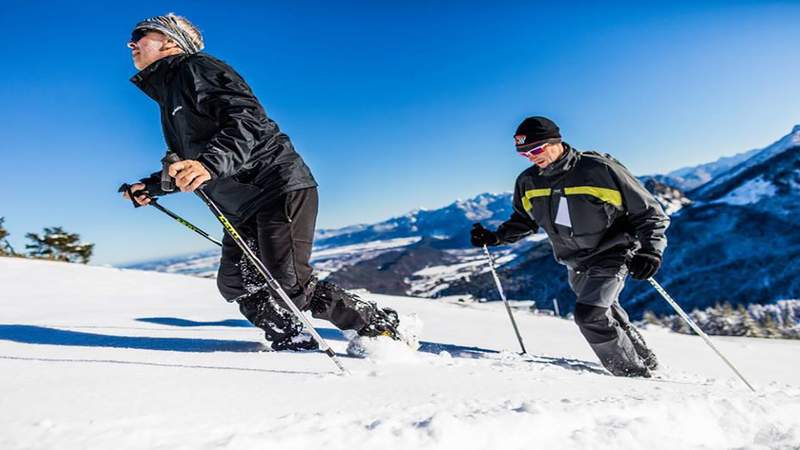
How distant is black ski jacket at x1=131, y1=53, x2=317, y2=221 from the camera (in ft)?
8.80

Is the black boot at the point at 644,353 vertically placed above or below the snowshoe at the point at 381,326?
below

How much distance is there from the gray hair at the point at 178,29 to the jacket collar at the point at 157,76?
0.59ft

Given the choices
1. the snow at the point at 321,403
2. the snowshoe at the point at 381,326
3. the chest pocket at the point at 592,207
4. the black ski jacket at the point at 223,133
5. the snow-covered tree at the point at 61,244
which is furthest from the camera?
the snow-covered tree at the point at 61,244

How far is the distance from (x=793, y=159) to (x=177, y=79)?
14498 cm

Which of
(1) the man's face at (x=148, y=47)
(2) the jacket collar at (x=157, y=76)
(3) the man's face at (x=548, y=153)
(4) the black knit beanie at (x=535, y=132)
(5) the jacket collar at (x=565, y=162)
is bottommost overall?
(5) the jacket collar at (x=565, y=162)

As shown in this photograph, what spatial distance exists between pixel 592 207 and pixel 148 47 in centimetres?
363

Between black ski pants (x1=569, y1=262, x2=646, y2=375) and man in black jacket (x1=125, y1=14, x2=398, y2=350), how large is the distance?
174cm

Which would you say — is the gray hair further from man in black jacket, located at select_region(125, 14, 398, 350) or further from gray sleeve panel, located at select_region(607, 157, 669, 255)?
gray sleeve panel, located at select_region(607, 157, 669, 255)

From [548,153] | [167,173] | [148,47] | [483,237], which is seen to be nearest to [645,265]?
[548,153]

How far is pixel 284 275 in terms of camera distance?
10.4 feet

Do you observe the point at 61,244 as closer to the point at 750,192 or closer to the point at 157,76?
the point at 157,76

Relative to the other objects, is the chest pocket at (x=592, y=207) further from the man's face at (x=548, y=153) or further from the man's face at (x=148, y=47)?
A: the man's face at (x=148, y=47)

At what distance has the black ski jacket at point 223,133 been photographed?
8.80 feet

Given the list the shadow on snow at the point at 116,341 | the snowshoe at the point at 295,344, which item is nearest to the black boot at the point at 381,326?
the snowshoe at the point at 295,344
